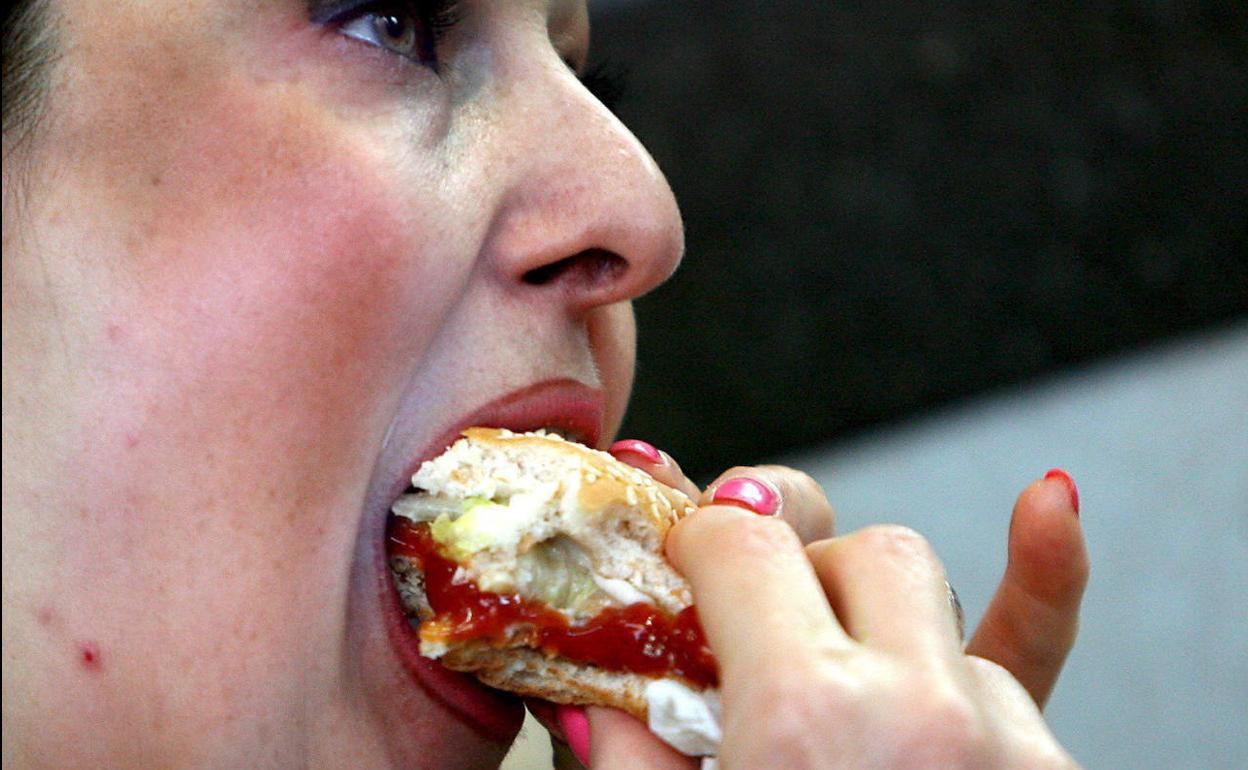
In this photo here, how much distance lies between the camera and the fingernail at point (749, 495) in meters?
1.02

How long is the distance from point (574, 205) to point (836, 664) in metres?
0.40

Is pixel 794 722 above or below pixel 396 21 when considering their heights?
below

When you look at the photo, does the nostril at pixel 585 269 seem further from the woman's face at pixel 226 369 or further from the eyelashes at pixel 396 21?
the eyelashes at pixel 396 21

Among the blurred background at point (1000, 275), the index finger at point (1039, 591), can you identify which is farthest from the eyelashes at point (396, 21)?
the blurred background at point (1000, 275)

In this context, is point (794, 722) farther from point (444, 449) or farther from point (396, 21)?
point (396, 21)

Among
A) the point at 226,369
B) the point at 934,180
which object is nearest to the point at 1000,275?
the point at 934,180

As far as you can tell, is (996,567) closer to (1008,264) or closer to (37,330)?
(1008,264)

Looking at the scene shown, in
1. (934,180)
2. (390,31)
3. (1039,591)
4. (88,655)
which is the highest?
(390,31)

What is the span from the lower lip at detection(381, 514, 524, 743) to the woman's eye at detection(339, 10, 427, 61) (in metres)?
0.38

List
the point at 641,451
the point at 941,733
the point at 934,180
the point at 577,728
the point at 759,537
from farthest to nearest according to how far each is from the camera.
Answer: the point at 934,180
the point at 641,451
the point at 577,728
the point at 759,537
the point at 941,733

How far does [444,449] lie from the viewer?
954mm

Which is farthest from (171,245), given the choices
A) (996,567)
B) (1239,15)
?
(1239,15)

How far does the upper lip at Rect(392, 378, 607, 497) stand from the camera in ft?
Answer: 3.14

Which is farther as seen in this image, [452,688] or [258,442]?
[452,688]
